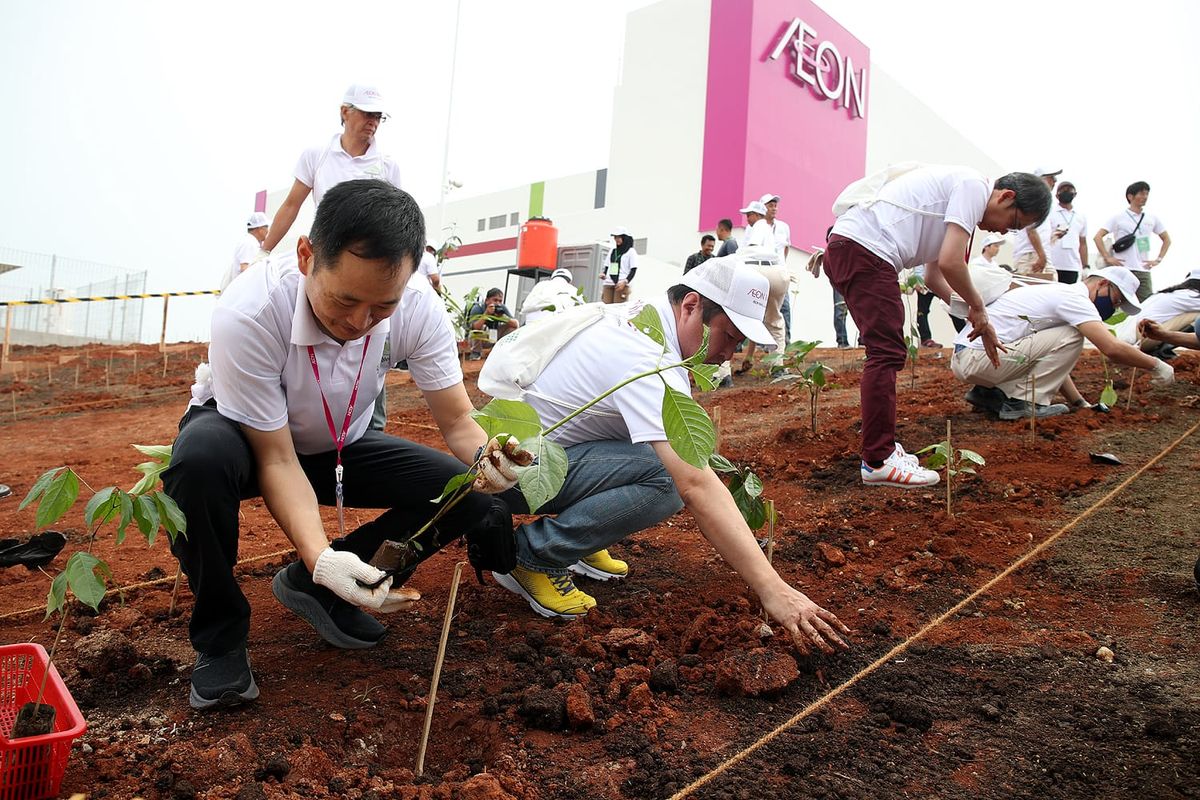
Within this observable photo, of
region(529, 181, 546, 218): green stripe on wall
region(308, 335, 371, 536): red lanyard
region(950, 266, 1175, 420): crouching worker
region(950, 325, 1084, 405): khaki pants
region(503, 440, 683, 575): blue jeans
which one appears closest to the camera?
region(308, 335, 371, 536): red lanyard

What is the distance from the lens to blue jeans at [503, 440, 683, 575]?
201 centimetres

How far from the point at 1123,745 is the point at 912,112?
17.3 metres

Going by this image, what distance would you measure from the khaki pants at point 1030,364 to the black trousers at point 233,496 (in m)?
2.82

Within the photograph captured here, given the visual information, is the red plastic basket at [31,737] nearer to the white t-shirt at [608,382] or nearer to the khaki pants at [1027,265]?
the white t-shirt at [608,382]

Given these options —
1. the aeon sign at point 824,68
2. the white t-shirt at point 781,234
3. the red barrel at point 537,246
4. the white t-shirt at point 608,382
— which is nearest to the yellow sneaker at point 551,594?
the white t-shirt at point 608,382

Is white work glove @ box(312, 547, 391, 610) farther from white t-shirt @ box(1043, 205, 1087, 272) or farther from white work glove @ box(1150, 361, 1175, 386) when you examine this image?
white t-shirt @ box(1043, 205, 1087, 272)

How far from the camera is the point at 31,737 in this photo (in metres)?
1.16

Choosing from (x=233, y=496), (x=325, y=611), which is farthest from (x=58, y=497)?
(x=325, y=611)

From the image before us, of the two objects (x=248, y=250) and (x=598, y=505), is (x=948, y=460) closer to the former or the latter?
(x=598, y=505)

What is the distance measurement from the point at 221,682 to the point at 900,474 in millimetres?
2247

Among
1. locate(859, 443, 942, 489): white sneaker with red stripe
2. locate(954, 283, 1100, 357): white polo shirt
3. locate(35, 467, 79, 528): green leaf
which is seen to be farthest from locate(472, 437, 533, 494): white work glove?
locate(954, 283, 1100, 357): white polo shirt

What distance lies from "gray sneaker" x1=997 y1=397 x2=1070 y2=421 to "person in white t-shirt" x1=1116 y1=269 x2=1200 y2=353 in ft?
2.70

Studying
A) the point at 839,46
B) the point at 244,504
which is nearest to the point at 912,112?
the point at 839,46

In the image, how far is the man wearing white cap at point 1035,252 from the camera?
17.0ft
